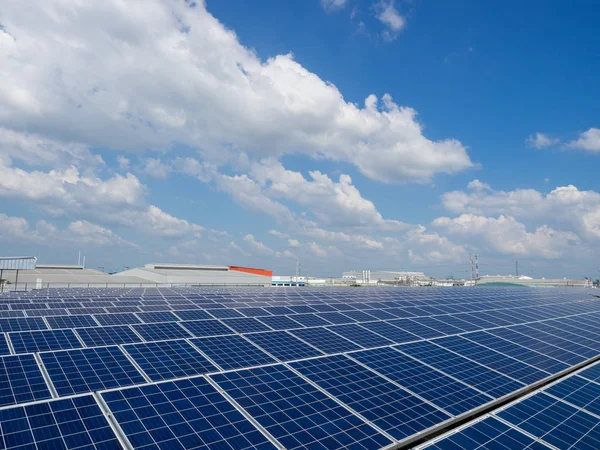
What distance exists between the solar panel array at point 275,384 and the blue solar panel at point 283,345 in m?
0.08

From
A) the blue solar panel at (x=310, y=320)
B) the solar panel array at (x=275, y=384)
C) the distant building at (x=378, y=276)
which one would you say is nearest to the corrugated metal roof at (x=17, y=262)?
the solar panel array at (x=275, y=384)

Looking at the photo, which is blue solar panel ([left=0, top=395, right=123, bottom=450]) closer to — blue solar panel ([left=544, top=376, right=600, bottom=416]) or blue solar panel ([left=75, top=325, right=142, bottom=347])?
blue solar panel ([left=75, top=325, right=142, bottom=347])

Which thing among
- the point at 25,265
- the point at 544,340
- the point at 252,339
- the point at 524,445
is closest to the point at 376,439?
the point at 524,445

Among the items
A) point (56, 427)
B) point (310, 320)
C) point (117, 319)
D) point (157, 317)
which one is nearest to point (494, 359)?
point (310, 320)

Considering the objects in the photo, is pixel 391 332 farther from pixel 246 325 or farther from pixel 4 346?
pixel 4 346

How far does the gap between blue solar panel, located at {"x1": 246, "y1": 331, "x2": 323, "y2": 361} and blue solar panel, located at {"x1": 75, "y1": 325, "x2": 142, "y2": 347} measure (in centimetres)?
499

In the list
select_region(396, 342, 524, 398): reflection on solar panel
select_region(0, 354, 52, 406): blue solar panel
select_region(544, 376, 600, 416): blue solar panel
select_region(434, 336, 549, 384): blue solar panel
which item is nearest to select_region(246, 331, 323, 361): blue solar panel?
select_region(396, 342, 524, 398): reflection on solar panel

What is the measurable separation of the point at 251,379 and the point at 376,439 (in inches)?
171

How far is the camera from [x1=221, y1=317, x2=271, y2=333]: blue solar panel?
18.7 meters

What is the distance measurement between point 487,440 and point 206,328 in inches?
497

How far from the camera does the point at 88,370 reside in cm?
1158

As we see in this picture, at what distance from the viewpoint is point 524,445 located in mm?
9656

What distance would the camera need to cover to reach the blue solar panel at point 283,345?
Answer: 1477 centimetres

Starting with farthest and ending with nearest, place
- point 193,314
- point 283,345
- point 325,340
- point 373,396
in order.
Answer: point 193,314
point 325,340
point 283,345
point 373,396
